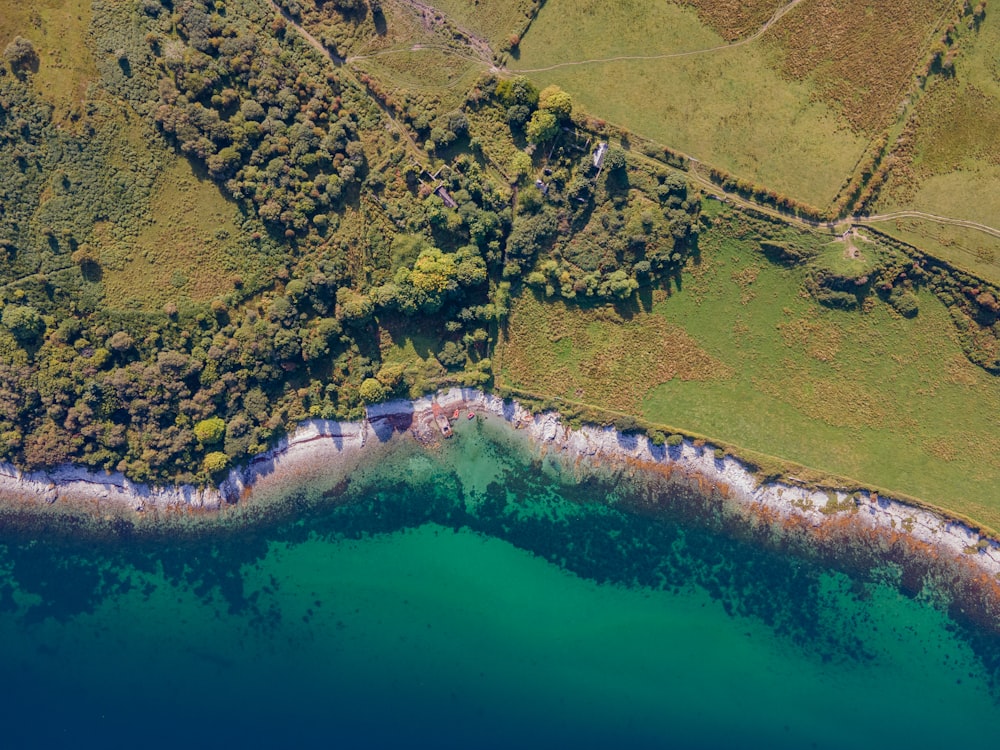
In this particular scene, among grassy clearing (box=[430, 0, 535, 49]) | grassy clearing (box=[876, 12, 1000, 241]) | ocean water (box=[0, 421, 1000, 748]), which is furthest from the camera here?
ocean water (box=[0, 421, 1000, 748])

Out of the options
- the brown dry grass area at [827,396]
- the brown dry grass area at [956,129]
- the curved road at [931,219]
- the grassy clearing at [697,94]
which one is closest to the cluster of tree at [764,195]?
the grassy clearing at [697,94]

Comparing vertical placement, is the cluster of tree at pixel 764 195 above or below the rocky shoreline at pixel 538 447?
above

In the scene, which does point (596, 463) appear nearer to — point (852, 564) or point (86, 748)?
point (852, 564)

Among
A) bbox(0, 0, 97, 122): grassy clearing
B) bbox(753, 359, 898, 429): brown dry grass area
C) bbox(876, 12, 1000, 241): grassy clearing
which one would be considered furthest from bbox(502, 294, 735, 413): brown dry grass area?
bbox(0, 0, 97, 122): grassy clearing

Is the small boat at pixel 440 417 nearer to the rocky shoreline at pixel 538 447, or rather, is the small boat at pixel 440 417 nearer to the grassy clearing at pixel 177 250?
the rocky shoreline at pixel 538 447

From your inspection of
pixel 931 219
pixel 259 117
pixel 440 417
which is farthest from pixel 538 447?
pixel 931 219

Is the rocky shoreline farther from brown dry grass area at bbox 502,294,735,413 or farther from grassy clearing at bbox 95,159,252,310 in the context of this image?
grassy clearing at bbox 95,159,252,310
